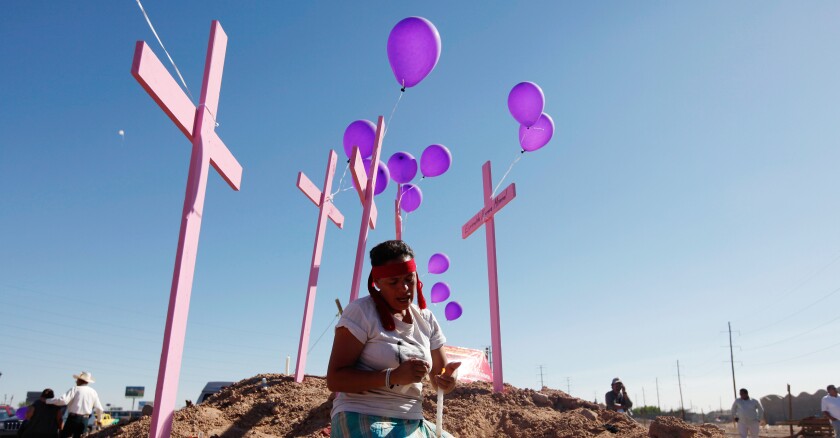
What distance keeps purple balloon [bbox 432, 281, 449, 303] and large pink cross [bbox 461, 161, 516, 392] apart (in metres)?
3.79

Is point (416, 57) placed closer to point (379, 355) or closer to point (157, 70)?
point (157, 70)

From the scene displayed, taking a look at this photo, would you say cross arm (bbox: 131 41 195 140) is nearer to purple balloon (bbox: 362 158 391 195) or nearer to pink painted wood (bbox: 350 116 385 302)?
pink painted wood (bbox: 350 116 385 302)

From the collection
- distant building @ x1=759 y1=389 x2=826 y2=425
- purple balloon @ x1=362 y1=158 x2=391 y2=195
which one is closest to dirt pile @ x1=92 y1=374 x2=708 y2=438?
purple balloon @ x1=362 y1=158 x2=391 y2=195

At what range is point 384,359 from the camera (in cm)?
225

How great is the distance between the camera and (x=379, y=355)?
2.25 metres

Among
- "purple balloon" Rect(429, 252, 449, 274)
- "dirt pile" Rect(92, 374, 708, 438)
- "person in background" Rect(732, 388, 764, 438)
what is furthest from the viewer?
"purple balloon" Rect(429, 252, 449, 274)

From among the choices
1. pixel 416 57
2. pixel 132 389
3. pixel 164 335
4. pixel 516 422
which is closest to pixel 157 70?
pixel 164 335

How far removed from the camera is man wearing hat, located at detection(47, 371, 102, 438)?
8.25 meters

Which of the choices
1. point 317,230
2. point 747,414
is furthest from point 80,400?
point 747,414

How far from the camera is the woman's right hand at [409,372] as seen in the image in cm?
211

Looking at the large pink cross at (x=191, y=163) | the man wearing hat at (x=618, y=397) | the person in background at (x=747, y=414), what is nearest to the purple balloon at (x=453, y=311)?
the man wearing hat at (x=618, y=397)

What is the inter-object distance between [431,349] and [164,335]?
2662 millimetres

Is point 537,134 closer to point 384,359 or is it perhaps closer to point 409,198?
point 409,198

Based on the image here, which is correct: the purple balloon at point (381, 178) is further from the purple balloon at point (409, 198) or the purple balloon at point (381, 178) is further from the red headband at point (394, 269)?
the red headband at point (394, 269)
